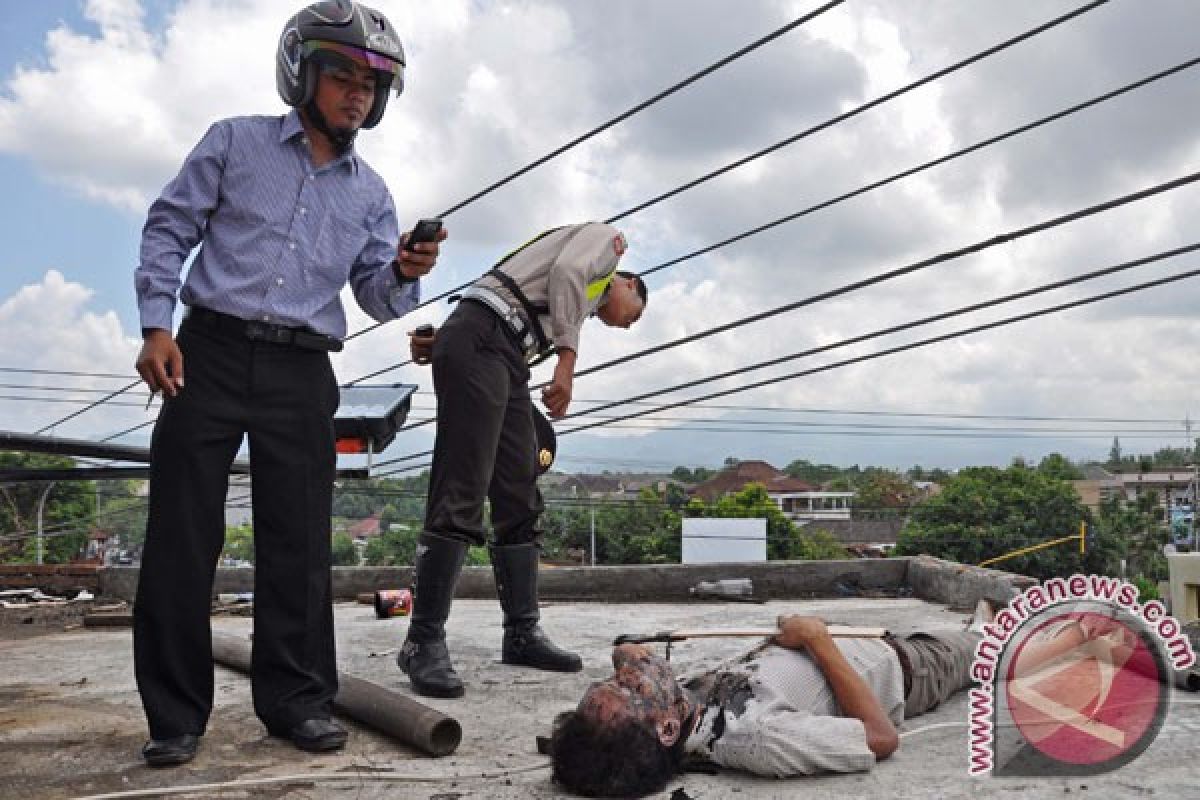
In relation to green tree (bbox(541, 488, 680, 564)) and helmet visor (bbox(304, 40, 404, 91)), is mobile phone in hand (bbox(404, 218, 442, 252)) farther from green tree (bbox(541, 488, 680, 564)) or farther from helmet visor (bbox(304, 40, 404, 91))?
green tree (bbox(541, 488, 680, 564))

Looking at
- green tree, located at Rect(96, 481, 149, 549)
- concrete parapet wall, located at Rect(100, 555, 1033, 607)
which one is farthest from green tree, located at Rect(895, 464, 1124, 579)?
concrete parapet wall, located at Rect(100, 555, 1033, 607)

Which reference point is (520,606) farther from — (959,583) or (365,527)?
(365,527)

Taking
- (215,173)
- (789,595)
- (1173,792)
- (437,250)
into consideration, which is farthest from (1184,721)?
(789,595)

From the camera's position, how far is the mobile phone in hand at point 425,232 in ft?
7.95

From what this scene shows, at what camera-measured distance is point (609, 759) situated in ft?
6.13

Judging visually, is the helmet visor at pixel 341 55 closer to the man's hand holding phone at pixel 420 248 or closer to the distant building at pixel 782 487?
the man's hand holding phone at pixel 420 248

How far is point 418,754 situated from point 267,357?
917 mm

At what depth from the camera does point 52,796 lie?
1.86 metres

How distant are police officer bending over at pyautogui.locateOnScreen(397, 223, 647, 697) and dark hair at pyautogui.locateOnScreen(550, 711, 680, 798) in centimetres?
92

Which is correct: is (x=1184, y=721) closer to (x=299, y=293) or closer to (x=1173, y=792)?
(x=1173, y=792)

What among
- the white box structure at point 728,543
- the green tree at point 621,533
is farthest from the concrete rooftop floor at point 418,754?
the green tree at point 621,533

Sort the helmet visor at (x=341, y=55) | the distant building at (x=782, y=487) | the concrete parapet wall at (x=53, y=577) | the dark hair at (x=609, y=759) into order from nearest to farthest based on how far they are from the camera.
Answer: the dark hair at (x=609, y=759), the helmet visor at (x=341, y=55), the concrete parapet wall at (x=53, y=577), the distant building at (x=782, y=487)

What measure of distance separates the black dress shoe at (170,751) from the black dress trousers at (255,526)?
2cm

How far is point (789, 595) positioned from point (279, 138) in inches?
158
